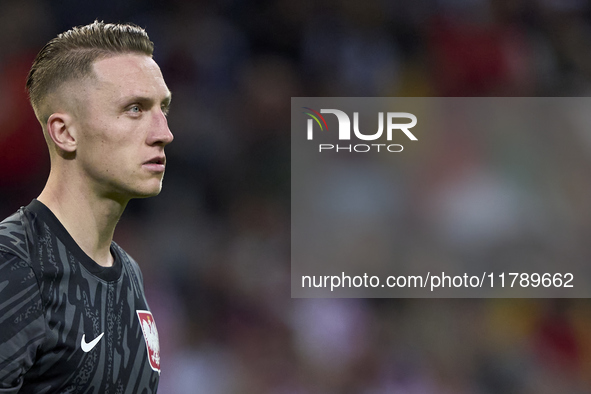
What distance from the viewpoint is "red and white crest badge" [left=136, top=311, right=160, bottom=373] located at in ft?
5.32

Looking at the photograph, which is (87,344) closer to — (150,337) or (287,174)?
(150,337)

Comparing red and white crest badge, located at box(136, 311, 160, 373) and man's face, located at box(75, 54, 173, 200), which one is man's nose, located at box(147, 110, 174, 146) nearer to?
man's face, located at box(75, 54, 173, 200)

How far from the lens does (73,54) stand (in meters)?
1.49

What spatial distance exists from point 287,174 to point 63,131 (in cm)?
258

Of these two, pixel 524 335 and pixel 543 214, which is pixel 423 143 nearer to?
pixel 543 214

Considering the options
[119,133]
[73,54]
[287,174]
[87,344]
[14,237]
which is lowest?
[87,344]

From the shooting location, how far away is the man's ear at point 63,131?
57.0 inches

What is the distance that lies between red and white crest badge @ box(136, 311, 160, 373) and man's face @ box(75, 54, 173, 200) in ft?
1.17

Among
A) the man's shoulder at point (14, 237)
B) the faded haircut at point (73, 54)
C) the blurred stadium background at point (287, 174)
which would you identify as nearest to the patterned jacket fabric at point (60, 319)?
the man's shoulder at point (14, 237)

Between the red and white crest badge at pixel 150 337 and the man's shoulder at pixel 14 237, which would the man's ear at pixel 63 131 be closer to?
the man's shoulder at pixel 14 237

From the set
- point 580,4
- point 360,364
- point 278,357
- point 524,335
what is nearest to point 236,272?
point 278,357

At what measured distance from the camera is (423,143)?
13.1 feet

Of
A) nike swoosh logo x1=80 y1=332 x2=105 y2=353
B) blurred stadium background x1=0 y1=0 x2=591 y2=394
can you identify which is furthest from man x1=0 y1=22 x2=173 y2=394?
blurred stadium background x1=0 y1=0 x2=591 y2=394

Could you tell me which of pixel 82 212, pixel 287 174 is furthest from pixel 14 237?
pixel 287 174
